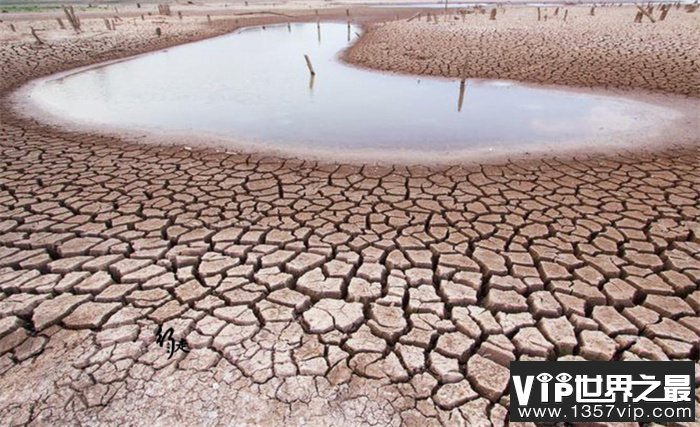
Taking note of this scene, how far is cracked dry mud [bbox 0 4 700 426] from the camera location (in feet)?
7.66

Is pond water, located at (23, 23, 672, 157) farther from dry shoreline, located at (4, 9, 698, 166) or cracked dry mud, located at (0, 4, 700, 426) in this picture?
cracked dry mud, located at (0, 4, 700, 426)

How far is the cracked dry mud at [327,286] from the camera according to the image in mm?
2336

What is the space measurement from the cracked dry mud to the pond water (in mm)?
1564

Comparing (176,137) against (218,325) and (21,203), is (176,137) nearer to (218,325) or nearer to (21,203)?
(21,203)

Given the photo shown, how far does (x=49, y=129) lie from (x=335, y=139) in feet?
15.4

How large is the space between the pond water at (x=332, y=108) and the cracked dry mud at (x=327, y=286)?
5.13ft

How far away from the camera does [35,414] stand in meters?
2.21

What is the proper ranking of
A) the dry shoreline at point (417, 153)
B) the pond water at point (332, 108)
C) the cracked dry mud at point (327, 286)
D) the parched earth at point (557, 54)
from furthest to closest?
1. the parched earth at point (557, 54)
2. the pond water at point (332, 108)
3. the dry shoreline at point (417, 153)
4. the cracked dry mud at point (327, 286)

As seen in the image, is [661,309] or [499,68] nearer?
[661,309]

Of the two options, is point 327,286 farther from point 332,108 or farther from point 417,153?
point 332,108

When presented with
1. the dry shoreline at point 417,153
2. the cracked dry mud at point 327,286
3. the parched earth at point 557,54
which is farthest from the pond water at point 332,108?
the cracked dry mud at point 327,286

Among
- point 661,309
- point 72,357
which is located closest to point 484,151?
point 661,309

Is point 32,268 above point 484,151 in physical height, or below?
above

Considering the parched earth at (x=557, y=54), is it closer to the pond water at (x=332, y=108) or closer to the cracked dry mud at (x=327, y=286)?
the pond water at (x=332, y=108)
